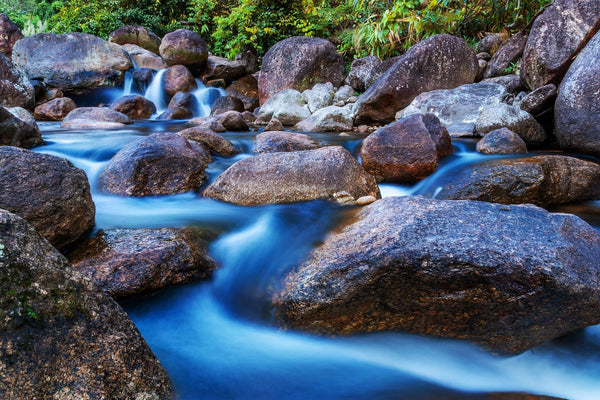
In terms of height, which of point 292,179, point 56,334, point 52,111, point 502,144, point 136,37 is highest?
point 56,334

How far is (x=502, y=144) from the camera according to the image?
529 cm

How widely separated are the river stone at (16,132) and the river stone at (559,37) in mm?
8331

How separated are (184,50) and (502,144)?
1245 cm

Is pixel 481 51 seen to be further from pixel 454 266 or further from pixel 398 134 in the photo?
pixel 454 266

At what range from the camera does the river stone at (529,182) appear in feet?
13.4

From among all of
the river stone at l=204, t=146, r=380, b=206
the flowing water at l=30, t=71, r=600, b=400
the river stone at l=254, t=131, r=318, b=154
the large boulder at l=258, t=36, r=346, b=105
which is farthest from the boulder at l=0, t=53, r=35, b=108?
the flowing water at l=30, t=71, r=600, b=400

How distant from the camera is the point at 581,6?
21.1 ft

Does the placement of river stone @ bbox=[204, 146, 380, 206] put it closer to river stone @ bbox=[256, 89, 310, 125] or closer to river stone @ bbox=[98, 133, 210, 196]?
river stone @ bbox=[98, 133, 210, 196]

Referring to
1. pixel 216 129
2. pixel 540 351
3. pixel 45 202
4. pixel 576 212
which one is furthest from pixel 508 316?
pixel 216 129

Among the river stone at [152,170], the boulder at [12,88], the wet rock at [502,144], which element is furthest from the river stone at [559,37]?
the boulder at [12,88]

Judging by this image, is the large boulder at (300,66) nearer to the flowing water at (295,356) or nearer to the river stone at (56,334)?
the flowing water at (295,356)

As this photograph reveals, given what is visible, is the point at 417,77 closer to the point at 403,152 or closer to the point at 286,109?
the point at 286,109

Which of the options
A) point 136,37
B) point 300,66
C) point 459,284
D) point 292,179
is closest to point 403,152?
point 292,179

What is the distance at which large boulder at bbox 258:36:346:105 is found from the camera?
1199 cm
